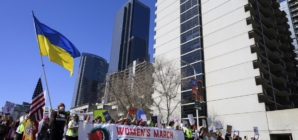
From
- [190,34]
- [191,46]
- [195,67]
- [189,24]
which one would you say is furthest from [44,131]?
[189,24]

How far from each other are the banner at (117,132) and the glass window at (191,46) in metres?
35.9

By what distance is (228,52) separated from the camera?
1507 inches

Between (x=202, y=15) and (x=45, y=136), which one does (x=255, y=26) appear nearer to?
(x=202, y=15)

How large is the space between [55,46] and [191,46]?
128 feet

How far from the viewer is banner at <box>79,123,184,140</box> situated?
8883mm

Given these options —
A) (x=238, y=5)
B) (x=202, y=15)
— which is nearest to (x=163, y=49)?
(x=202, y=15)

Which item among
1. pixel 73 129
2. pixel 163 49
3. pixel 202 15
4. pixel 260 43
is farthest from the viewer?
pixel 163 49

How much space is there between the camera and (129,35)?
178750 millimetres

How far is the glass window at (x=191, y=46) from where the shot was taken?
146ft

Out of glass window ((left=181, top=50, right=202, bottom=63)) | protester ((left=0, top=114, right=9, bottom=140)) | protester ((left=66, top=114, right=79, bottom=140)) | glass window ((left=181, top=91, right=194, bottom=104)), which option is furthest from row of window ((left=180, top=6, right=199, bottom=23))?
protester ((left=0, top=114, right=9, bottom=140))

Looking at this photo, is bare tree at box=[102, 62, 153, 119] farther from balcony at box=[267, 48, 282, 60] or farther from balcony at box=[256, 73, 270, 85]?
balcony at box=[267, 48, 282, 60]

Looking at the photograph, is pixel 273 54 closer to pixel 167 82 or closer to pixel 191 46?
pixel 191 46

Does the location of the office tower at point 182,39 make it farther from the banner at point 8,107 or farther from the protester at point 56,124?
the protester at point 56,124

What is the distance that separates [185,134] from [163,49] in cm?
4177
